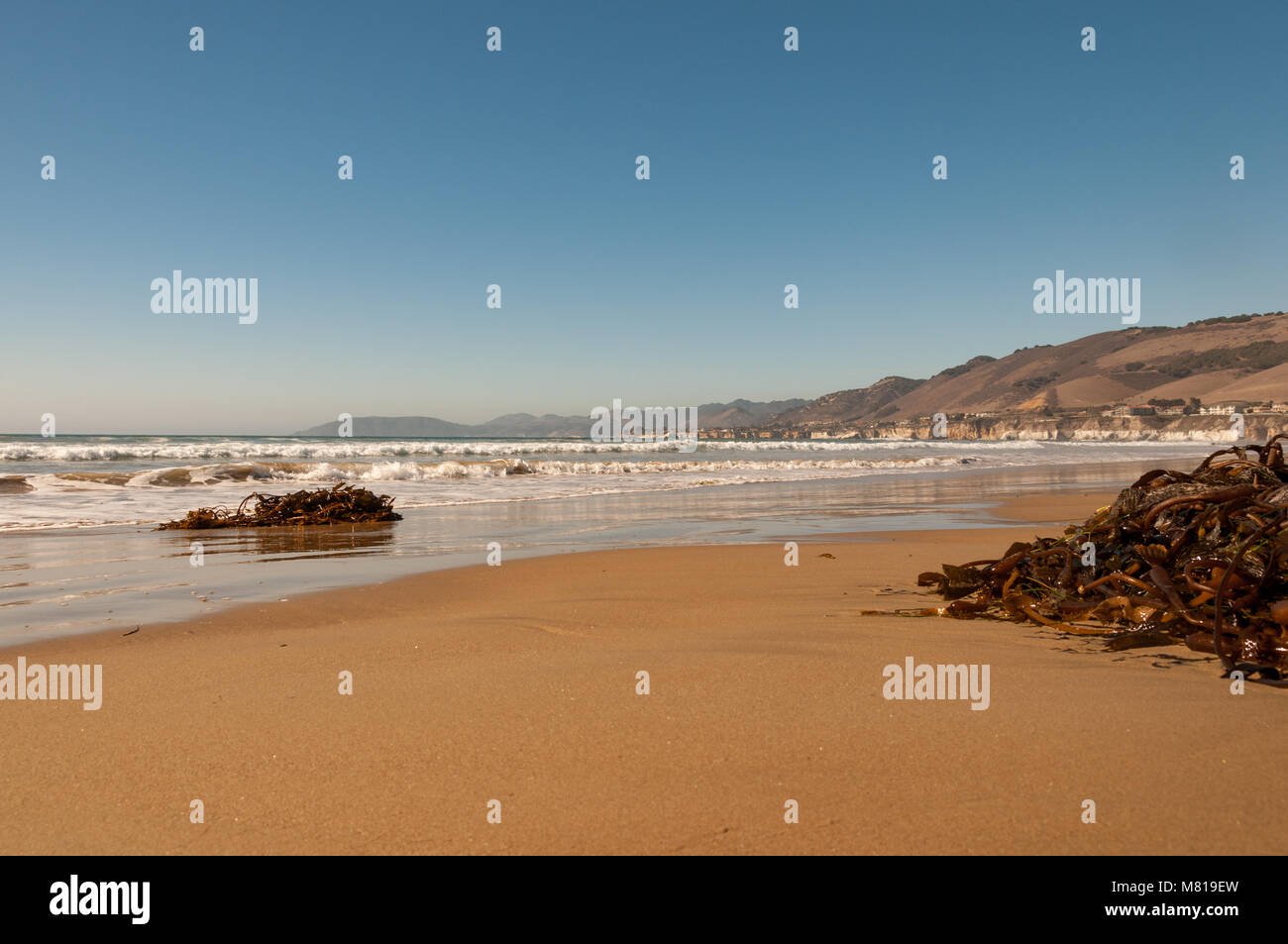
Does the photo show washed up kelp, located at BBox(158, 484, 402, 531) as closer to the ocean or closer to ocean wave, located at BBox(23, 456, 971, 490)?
the ocean

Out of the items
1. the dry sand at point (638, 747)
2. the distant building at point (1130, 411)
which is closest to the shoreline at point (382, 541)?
the dry sand at point (638, 747)

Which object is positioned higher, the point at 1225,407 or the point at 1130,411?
the point at 1130,411

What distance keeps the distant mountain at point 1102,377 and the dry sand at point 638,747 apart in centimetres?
10167

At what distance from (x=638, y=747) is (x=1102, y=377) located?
145 metres

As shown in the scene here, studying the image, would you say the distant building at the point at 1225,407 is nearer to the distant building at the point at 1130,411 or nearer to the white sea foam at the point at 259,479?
the distant building at the point at 1130,411

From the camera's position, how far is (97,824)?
1.79m

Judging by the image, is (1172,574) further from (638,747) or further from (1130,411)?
(1130,411)

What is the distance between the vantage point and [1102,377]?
12462 cm

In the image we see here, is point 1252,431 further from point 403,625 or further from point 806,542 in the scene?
point 403,625

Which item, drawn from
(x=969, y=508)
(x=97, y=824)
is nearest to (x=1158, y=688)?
(x=97, y=824)

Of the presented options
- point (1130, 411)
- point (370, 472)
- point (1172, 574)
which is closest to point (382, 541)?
point (1172, 574)
